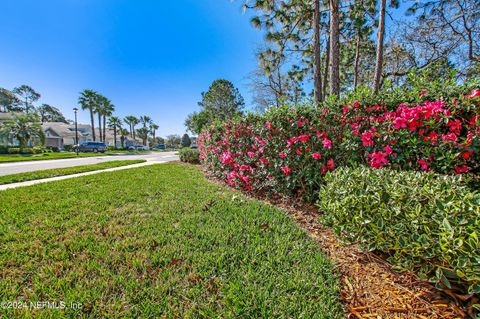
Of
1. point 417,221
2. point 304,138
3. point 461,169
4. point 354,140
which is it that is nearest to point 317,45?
point 304,138

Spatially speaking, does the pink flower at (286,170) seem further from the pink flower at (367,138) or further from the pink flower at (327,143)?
the pink flower at (367,138)

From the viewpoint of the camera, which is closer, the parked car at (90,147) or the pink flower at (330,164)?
the pink flower at (330,164)

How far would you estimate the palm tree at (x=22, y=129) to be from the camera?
18359 millimetres

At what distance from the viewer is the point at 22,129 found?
1878cm

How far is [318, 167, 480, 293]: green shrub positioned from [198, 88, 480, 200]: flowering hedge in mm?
763

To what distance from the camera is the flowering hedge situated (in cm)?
238

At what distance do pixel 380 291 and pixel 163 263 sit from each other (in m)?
2.08

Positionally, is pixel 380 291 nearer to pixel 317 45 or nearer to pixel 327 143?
pixel 327 143

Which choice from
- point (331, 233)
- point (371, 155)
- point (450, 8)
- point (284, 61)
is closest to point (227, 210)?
point (331, 233)

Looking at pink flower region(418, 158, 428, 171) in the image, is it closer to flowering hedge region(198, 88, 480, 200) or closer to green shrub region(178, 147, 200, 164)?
flowering hedge region(198, 88, 480, 200)

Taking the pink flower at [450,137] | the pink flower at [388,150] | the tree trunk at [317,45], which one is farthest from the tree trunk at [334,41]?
the pink flower at [450,137]

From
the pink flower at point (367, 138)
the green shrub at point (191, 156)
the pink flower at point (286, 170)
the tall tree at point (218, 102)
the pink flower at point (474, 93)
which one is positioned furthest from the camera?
the tall tree at point (218, 102)

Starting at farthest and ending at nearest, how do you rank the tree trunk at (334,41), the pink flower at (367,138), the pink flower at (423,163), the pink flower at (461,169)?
the tree trunk at (334,41)
the pink flower at (367,138)
the pink flower at (423,163)
the pink flower at (461,169)

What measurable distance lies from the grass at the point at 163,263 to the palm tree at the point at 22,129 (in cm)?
2322
